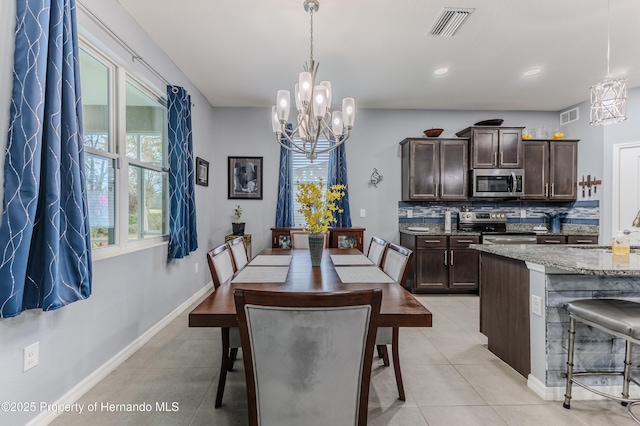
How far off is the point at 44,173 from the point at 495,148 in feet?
16.0

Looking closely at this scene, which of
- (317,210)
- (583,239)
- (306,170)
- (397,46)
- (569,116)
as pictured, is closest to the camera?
(317,210)

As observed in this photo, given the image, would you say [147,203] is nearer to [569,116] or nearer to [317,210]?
[317,210]

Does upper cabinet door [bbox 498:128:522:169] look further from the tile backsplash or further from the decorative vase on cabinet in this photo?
the decorative vase on cabinet

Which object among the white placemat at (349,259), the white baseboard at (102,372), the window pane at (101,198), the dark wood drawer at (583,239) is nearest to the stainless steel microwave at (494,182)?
the dark wood drawer at (583,239)

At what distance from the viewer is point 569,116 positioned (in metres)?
4.76

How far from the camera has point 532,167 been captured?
15.0 feet

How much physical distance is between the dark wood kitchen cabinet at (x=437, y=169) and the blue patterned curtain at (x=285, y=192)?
1.75 meters

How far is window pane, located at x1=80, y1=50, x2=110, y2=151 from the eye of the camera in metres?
2.18

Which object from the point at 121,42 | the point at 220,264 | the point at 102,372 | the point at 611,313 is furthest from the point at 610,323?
the point at 121,42

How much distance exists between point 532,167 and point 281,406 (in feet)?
16.1

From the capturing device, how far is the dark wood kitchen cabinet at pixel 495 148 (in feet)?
14.6

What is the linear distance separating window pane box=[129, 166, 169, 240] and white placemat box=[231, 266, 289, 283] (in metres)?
1.28

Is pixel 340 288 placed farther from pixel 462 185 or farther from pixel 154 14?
pixel 462 185

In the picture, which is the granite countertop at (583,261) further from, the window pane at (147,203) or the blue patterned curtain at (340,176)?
the window pane at (147,203)
